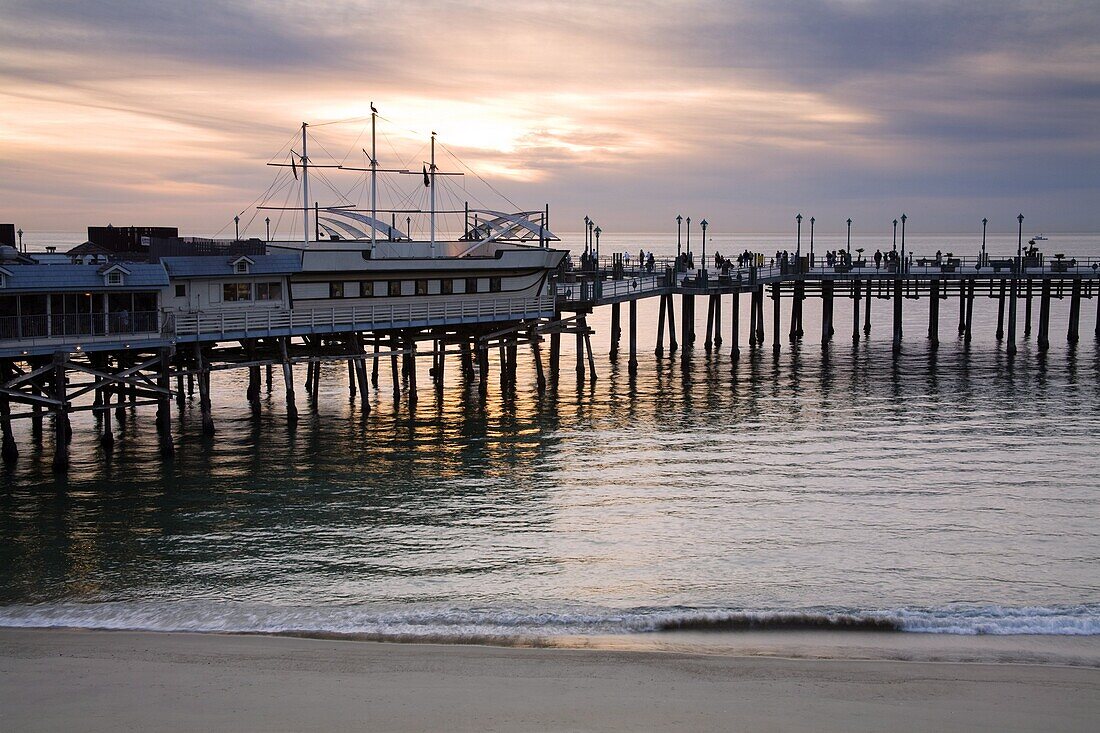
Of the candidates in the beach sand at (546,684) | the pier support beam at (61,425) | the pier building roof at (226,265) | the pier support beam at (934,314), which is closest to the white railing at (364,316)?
the pier building roof at (226,265)

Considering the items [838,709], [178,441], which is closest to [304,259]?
[178,441]

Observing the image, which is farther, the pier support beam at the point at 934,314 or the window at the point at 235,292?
the pier support beam at the point at 934,314

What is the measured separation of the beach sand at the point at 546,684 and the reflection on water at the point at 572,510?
143 cm

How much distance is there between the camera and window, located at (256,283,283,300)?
4156 cm

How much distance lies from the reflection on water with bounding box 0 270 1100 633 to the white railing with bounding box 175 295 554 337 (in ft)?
12.9

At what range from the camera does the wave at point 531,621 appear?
1975 centimetres

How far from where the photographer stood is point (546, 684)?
1717 centimetres

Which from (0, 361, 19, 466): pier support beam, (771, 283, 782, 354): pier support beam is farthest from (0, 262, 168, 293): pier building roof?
(771, 283, 782, 354): pier support beam

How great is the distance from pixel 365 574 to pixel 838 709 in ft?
36.0

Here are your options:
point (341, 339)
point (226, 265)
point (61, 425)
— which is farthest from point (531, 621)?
point (341, 339)

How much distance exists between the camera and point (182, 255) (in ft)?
131

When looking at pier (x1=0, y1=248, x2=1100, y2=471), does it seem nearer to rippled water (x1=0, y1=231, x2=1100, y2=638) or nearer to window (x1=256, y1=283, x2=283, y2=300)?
window (x1=256, y1=283, x2=283, y2=300)

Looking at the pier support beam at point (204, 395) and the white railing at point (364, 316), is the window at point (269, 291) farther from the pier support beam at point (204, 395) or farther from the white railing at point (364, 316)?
the pier support beam at point (204, 395)

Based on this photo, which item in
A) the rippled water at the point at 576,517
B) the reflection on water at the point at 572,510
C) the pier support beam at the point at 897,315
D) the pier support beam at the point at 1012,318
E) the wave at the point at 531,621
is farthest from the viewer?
the pier support beam at the point at 897,315
